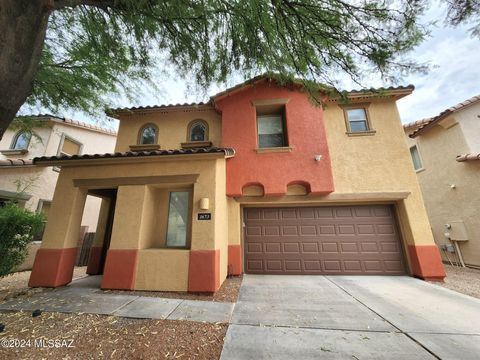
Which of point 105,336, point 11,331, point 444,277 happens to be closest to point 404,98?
point 444,277

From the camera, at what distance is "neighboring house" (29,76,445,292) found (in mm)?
5203

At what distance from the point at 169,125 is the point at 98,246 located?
214 inches

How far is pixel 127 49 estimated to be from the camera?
4578 millimetres

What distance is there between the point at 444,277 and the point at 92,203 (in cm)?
1591

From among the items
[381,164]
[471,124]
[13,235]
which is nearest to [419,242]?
[381,164]

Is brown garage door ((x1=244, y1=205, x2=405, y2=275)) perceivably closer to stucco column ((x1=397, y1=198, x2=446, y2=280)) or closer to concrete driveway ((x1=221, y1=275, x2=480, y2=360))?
stucco column ((x1=397, y1=198, x2=446, y2=280))

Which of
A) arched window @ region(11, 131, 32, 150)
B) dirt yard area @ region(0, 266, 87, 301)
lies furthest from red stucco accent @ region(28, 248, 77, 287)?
arched window @ region(11, 131, 32, 150)

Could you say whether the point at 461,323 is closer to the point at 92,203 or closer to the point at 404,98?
the point at 404,98

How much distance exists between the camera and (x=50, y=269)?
518 centimetres

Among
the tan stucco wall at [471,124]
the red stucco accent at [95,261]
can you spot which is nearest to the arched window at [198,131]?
the red stucco accent at [95,261]

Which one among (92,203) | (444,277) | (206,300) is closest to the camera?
(206,300)

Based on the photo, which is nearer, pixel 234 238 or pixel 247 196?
pixel 234 238

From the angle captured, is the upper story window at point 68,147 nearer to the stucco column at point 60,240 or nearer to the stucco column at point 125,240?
the stucco column at point 60,240

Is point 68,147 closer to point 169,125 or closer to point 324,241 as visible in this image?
point 169,125
